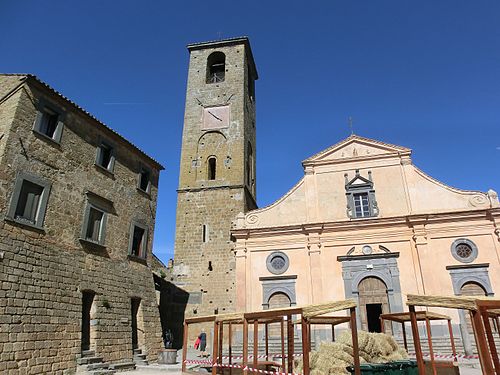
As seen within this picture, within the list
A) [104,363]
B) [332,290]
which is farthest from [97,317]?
[332,290]

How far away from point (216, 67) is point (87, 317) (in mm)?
18519

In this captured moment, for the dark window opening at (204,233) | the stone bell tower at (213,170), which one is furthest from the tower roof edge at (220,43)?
the dark window opening at (204,233)

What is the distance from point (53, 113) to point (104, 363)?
8292 mm

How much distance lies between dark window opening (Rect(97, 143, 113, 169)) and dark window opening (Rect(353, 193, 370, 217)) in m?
11.3

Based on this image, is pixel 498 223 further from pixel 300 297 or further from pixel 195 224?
pixel 195 224

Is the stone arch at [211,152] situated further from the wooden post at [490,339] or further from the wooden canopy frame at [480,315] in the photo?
the wooden post at [490,339]

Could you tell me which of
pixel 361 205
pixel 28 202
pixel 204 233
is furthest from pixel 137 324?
pixel 361 205

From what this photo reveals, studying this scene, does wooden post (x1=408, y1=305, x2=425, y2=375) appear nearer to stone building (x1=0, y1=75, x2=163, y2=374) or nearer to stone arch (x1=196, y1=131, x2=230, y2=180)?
stone building (x1=0, y1=75, x2=163, y2=374)

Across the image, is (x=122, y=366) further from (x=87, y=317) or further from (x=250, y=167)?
(x=250, y=167)

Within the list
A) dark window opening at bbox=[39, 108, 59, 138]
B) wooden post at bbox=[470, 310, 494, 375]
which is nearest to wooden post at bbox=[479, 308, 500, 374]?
wooden post at bbox=[470, 310, 494, 375]

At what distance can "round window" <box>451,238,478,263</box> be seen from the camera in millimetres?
16016

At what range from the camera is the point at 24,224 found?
35.0ft

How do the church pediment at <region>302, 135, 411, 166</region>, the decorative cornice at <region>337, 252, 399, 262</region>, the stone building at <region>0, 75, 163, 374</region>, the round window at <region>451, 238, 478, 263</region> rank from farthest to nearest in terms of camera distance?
the church pediment at <region>302, 135, 411, 166</region> < the decorative cornice at <region>337, 252, 399, 262</region> < the round window at <region>451, 238, 478, 263</region> < the stone building at <region>0, 75, 163, 374</region>

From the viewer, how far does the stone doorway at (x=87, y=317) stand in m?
12.2
